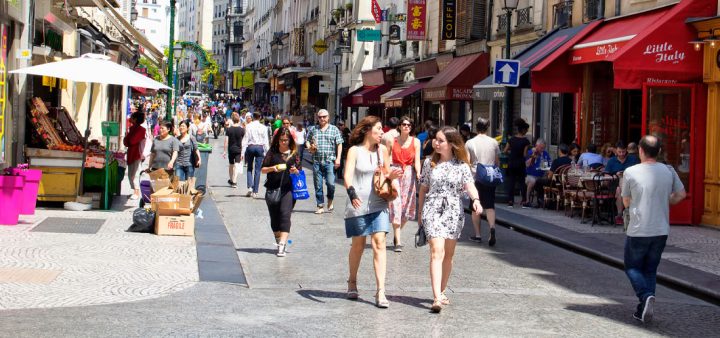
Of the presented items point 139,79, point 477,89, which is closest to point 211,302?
point 139,79

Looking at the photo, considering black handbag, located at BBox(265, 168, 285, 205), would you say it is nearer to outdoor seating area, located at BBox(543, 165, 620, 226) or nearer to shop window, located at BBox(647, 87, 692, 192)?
outdoor seating area, located at BBox(543, 165, 620, 226)

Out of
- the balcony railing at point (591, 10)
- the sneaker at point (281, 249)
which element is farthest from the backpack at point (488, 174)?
the balcony railing at point (591, 10)

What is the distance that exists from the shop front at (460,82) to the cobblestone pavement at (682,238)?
11.1 metres

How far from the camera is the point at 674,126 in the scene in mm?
17812

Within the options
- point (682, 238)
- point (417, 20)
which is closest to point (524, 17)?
point (417, 20)

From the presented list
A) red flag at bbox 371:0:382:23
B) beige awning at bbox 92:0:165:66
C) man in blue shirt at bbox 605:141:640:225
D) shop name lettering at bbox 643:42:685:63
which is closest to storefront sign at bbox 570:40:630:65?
shop name lettering at bbox 643:42:685:63

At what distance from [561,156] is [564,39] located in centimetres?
371

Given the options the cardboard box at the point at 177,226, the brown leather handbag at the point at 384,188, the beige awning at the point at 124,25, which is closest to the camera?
the brown leather handbag at the point at 384,188

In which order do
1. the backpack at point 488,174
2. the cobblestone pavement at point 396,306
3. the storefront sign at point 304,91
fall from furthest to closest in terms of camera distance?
the storefront sign at point 304,91 → the backpack at point 488,174 → the cobblestone pavement at point 396,306

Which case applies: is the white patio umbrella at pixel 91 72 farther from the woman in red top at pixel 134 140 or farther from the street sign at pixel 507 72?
the street sign at pixel 507 72

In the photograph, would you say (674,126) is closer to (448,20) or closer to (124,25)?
(124,25)

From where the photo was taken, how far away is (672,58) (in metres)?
17.4

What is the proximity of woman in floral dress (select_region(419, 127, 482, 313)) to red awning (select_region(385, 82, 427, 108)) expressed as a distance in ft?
89.4

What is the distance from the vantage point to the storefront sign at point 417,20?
119 ft
